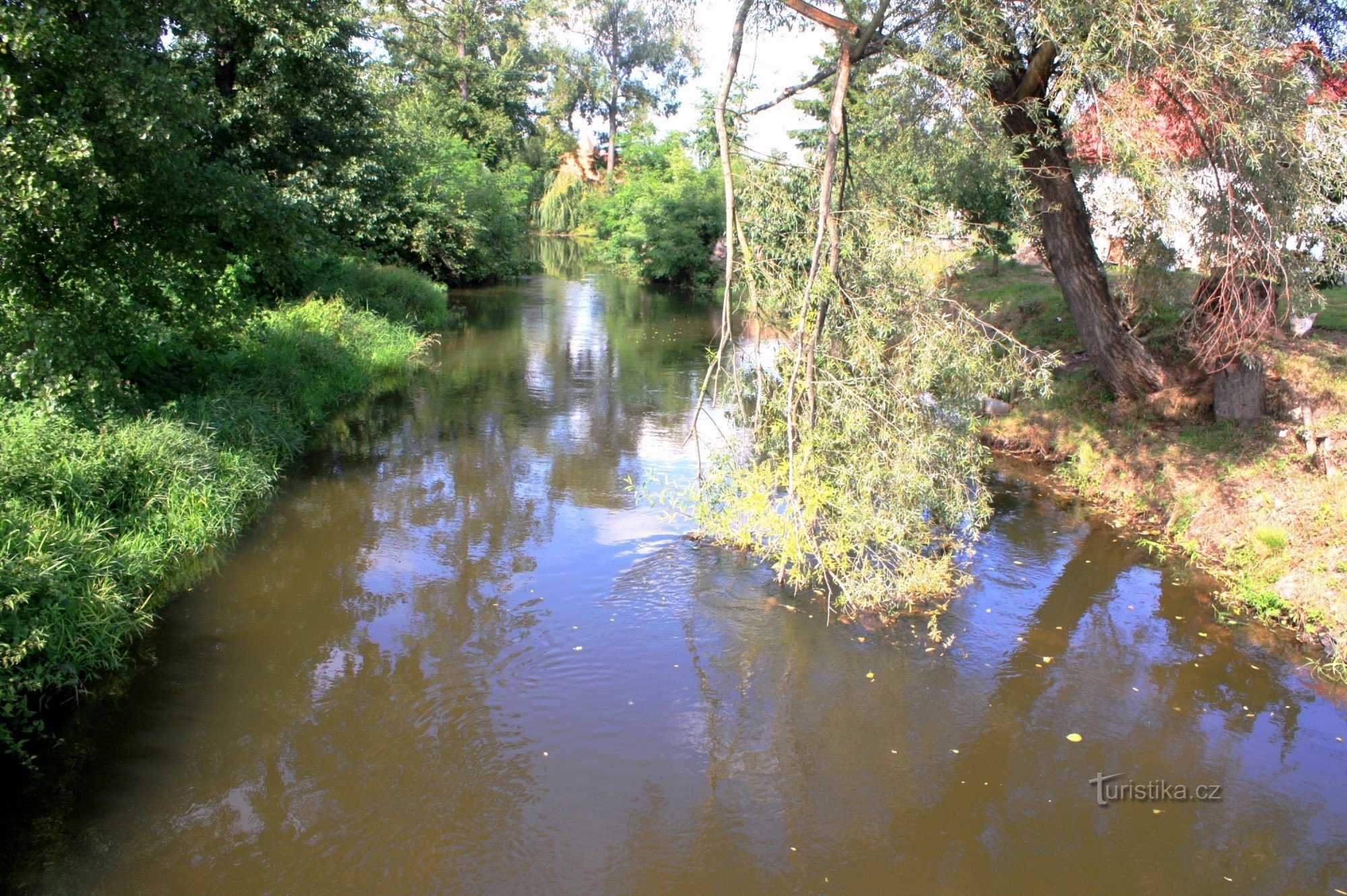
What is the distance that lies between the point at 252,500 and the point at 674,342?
42.8ft

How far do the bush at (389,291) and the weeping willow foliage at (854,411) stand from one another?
11.5 m

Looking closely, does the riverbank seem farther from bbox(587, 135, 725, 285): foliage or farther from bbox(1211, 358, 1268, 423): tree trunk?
bbox(587, 135, 725, 285): foliage

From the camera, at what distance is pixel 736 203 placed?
8.20 meters

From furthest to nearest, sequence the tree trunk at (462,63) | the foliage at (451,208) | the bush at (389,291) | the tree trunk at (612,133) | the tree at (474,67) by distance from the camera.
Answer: the tree trunk at (612,133), the tree trunk at (462,63), the tree at (474,67), the foliage at (451,208), the bush at (389,291)

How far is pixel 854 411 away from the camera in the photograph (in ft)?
24.0

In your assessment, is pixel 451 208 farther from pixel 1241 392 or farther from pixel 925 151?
pixel 1241 392

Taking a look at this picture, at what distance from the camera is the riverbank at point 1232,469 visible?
7719mm

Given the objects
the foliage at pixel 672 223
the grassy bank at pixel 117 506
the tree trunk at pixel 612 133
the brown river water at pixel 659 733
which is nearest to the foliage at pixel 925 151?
the brown river water at pixel 659 733

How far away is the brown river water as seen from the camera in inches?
193

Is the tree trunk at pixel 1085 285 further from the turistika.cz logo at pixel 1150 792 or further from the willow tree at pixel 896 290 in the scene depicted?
the turistika.cz logo at pixel 1150 792

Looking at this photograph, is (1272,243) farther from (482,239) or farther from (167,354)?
(482,239)

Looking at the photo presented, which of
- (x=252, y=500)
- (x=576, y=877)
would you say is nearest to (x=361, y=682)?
(x=576, y=877)

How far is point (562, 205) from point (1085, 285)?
138 ft

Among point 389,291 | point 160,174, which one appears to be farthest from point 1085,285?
point 389,291
